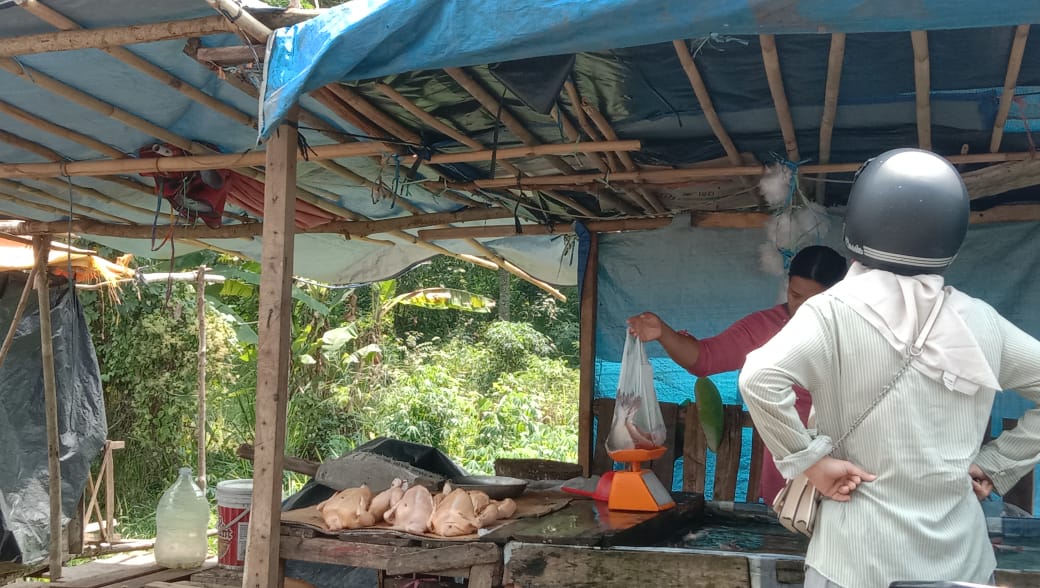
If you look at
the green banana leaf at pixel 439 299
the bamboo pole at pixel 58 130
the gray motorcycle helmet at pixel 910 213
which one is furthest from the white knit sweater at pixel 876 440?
the green banana leaf at pixel 439 299

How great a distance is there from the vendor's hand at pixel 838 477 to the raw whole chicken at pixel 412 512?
1545 millimetres

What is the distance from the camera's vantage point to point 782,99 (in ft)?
11.2

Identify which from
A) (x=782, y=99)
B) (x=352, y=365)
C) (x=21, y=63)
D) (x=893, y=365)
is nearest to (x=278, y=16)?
(x=21, y=63)

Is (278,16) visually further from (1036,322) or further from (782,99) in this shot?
(1036,322)

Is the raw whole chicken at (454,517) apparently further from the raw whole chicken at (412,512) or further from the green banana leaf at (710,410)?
the green banana leaf at (710,410)

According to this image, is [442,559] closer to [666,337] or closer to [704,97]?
[666,337]

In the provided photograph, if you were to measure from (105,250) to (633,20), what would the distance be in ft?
33.6

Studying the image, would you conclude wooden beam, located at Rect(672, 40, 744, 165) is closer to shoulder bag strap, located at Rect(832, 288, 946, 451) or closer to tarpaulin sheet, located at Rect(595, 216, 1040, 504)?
tarpaulin sheet, located at Rect(595, 216, 1040, 504)

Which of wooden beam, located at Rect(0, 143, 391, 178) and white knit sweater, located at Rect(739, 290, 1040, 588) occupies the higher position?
wooden beam, located at Rect(0, 143, 391, 178)

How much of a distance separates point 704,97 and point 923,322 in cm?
157

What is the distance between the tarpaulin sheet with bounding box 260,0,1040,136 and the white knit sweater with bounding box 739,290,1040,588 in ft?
2.36

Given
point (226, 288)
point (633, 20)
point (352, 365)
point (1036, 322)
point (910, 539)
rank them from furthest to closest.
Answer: point (352, 365), point (226, 288), point (1036, 322), point (633, 20), point (910, 539)

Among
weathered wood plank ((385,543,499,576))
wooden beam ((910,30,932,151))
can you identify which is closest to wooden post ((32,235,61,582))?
weathered wood plank ((385,543,499,576))

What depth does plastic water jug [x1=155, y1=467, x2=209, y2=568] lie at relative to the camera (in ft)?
19.3
